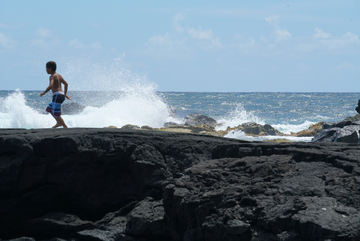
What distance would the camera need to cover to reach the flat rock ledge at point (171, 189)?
2225 mm

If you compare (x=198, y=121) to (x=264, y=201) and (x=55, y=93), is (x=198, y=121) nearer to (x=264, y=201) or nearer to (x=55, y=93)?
(x=55, y=93)

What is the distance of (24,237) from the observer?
2891mm

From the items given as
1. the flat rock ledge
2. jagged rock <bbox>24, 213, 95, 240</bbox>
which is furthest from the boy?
jagged rock <bbox>24, 213, 95, 240</bbox>

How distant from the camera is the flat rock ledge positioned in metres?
2.22

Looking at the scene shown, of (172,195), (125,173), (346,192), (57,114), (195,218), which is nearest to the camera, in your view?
(346,192)

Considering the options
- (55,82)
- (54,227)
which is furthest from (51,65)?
(54,227)

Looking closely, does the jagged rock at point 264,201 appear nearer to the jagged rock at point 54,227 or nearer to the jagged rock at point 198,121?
the jagged rock at point 54,227

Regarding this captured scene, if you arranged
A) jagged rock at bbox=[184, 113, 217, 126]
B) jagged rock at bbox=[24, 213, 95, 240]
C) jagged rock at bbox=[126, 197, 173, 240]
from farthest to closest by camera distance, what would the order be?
jagged rock at bbox=[184, 113, 217, 126] → jagged rock at bbox=[24, 213, 95, 240] → jagged rock at bbox=[126, 197, 173, 240]

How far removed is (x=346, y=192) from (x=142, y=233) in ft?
5.19

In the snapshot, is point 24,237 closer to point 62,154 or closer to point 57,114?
point 62,154

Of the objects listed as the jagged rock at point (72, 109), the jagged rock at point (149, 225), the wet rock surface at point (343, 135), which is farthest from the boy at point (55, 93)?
the jagged rock at point (72, 109)

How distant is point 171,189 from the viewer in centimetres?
267

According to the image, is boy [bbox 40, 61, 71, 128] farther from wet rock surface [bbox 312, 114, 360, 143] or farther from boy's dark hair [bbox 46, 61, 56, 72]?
wet rock surface [bbox 312, 114, 360, 143]

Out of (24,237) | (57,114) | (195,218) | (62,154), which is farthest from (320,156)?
(57,114)
